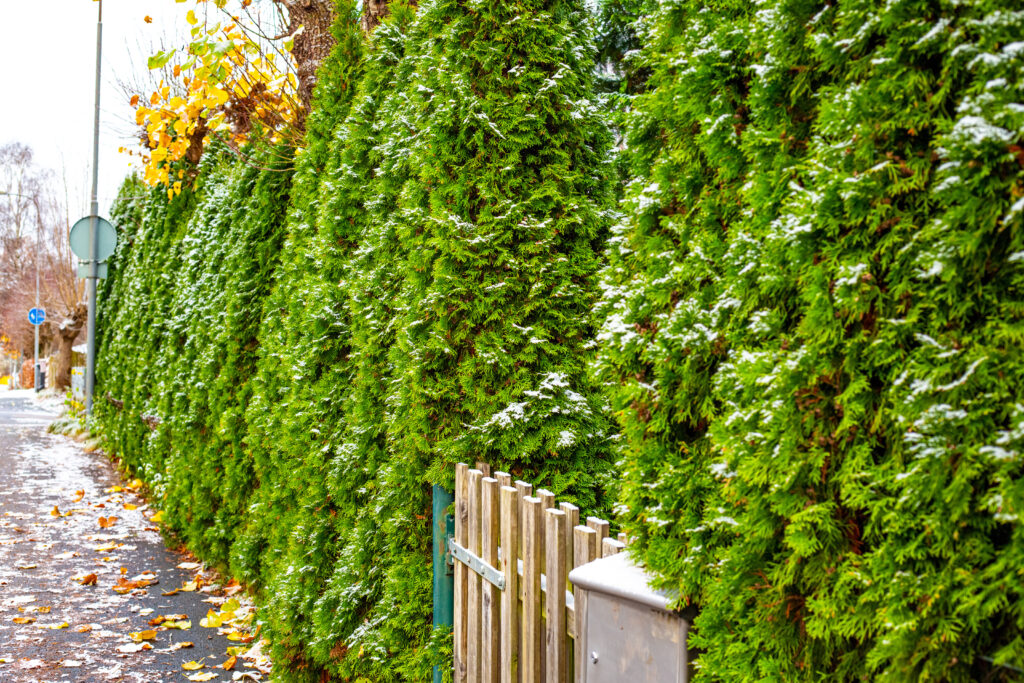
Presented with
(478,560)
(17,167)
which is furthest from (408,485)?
(17,167)

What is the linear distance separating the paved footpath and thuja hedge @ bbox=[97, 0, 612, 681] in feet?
1.46

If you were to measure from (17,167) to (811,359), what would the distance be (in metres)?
47.3

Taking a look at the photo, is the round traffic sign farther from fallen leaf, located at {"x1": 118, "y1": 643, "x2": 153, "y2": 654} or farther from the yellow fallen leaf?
fallen leaf, located at {"x1": 118, "y1": 643, "x2": 153, "y2": 654}

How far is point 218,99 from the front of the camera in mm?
7375

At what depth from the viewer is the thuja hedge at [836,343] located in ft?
3.56

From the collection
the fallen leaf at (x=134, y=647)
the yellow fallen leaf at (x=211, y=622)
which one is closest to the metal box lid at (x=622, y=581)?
the fallen leaf at (x=134, y=647)

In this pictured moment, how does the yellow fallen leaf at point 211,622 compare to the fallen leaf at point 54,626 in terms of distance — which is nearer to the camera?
the fallen leaf at point 54,626

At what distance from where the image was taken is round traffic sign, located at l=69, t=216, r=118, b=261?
11.4 metres

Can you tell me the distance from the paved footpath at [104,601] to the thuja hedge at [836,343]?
4020 millimetres

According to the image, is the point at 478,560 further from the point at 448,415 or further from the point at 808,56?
the point at 808,56

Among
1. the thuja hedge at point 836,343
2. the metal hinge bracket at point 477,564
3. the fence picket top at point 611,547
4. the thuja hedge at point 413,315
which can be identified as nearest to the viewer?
the thuja hedge at point 836,343

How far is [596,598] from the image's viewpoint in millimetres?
1796

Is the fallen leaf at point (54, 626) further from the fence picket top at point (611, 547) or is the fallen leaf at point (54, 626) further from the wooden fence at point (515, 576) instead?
the fence picket top at point (611, 547)

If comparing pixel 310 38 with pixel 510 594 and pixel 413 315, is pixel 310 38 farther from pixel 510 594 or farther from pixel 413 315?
pixel 510 594
